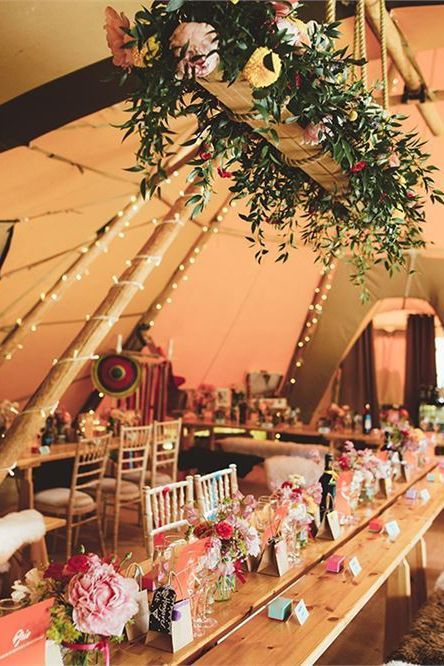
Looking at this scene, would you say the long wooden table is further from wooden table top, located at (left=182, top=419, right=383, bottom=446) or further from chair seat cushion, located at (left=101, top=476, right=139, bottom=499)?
chair seat cushion, located at (left=101, top=476, right=139, bottom=499)

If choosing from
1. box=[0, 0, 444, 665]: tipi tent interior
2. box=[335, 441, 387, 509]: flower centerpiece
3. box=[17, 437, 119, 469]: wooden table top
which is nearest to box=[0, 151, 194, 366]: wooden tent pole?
box=[0, 0, 444, 665]: tipi tent interior

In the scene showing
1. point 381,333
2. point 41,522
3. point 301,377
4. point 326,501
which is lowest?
point 41,522

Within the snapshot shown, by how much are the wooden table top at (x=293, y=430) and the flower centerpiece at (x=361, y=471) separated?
259 centimetres

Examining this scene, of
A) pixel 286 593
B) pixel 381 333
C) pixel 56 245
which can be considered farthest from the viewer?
pixel 381 333

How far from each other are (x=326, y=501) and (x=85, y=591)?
1.62 meters

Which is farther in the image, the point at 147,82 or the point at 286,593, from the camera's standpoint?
the point at 286,593

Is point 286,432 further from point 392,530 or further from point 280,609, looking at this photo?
point 280,609

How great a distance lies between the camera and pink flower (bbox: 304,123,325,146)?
5.74 feet

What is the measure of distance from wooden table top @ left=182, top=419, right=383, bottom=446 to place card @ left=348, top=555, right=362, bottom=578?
3.74 m

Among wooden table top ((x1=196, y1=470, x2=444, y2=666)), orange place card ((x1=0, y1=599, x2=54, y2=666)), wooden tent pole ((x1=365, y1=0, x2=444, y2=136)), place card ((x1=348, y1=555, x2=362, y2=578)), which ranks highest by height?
wooden tent pole ((x1=365, y1=0, x2=444, y2=136))

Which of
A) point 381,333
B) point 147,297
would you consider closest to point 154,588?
point 147,297

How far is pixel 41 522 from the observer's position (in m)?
3.57

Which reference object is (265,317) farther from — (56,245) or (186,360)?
(56,245)

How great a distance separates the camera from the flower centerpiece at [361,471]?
3.18m
